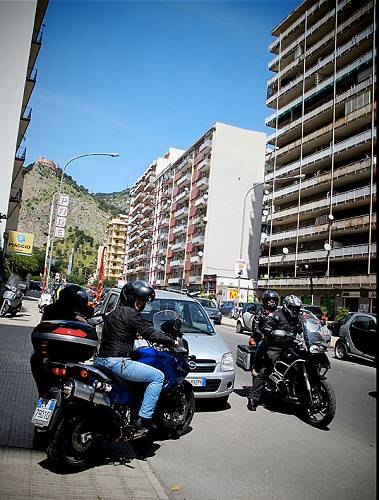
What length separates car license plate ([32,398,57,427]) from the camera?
4.02m

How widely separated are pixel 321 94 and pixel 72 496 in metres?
52.0

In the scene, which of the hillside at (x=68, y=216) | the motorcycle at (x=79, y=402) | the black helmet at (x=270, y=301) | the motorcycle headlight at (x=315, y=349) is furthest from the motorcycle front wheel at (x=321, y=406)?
the hillside at (x=68, y=216)

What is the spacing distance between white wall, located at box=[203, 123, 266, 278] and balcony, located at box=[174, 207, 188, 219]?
37.9ft

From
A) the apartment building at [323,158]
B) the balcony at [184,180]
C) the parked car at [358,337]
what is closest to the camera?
the parked car at [358,337]

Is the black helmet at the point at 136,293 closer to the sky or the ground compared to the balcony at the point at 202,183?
closer to the ground

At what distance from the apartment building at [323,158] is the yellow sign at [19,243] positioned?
2273 cm

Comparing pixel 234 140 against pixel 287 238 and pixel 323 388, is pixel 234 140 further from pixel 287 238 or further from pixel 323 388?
pixel 323 388

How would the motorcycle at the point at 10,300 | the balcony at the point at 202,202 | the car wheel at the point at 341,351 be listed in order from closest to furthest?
the car wheel at the point at 341,351
the motorcycle at the point at 10,300
the balcony at the point at 202,202

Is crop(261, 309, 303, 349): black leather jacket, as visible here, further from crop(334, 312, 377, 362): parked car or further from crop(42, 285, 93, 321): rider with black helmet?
crop(334, 312, 377, 362): parked car

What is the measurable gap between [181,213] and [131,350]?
76.7 meters

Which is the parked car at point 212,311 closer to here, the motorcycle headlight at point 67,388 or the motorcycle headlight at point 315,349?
the motorcycle headlight at point 315,349

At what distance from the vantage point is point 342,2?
1828 inches

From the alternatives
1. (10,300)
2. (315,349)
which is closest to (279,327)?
(315,349)

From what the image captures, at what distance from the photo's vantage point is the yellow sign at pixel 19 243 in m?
35.7
